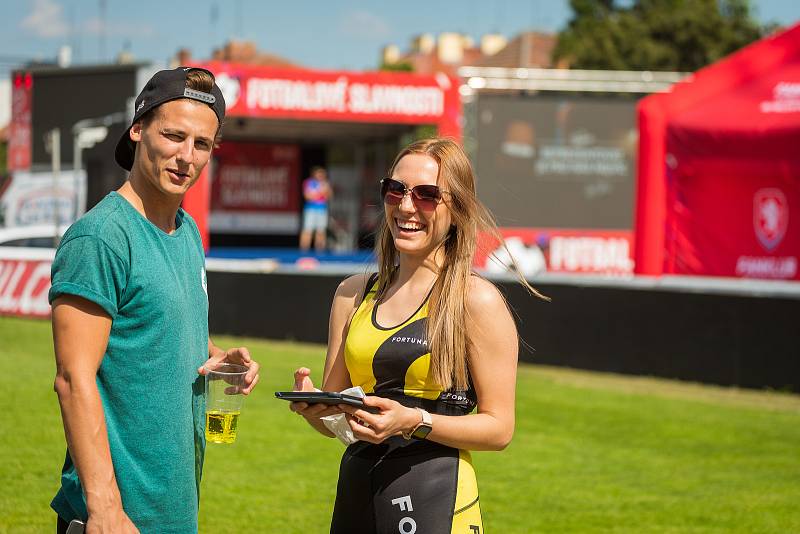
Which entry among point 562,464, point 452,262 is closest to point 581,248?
point 562,464

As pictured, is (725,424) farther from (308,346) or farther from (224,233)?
(224,233)

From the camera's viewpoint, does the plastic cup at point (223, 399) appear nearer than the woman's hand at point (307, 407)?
No

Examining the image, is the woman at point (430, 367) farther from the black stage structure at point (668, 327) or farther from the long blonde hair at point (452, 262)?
the black stage structure at point (668, 327)

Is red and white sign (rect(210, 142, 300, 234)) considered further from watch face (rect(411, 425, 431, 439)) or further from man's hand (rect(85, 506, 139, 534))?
man's hand (rect(85, 506, 139, 534))

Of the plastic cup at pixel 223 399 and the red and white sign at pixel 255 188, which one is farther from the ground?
the red and white sign at pixel 255 188

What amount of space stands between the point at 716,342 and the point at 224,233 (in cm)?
2447

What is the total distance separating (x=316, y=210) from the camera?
3250 cm

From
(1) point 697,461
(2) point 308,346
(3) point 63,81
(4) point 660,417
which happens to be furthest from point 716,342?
(3) point 63,81

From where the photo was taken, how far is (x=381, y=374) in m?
3.22

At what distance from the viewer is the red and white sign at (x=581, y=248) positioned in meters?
25.4

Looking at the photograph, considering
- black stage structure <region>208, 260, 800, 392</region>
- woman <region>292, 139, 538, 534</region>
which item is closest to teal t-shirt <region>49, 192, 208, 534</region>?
woman <region>292, 139, 538, 534</region>

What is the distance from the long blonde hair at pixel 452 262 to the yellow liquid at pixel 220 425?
1.92 feet

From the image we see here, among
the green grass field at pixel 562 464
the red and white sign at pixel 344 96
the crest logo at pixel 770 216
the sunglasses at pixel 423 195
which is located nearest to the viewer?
the sunglasses at pixel 423 195

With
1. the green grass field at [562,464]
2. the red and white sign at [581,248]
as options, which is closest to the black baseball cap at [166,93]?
the green grass field at [562,464]
